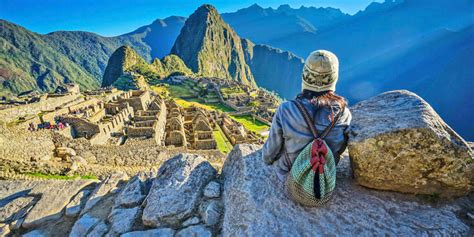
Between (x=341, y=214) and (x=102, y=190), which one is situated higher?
(x=341, y=214)

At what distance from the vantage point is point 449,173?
308 cm

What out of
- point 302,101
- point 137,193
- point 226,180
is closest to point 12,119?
point 137,193

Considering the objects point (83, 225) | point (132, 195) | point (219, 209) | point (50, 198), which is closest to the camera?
point (219, 209)

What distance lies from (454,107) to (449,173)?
187 m

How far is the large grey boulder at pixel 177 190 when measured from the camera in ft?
11.5

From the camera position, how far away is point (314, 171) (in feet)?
8.64

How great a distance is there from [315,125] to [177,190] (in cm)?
256

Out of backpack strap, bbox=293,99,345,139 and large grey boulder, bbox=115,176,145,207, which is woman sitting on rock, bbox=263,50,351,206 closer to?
backpack strap, bbox=293,99,345,139

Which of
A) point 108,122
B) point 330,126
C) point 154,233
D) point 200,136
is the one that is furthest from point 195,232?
point 200,136

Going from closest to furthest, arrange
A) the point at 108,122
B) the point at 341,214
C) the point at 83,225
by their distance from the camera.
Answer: the point at 341,214 < the point at 83,225 < the point at 108,122

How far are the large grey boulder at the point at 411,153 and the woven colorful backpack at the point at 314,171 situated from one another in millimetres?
797

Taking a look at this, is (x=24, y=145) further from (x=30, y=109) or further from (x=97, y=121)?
(x=30, y=109)

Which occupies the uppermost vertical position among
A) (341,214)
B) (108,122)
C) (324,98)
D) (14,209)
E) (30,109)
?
(324,98)

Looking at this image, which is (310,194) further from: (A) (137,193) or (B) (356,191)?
(A) (137,193)
